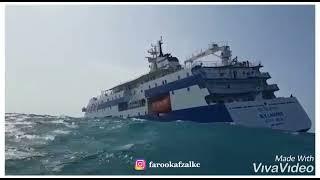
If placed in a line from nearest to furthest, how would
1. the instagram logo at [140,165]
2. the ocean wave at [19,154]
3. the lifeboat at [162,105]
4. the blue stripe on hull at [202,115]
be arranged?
the instagram logo at [140,165], the ocean wave at [19,154], the blue stripe on hull at [202,115], the lifeboat at [162,105]

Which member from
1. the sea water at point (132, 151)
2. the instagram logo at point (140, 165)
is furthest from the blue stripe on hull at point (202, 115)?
the instagram logo at point (140, 165)

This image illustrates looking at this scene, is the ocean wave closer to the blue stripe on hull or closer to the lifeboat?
the blue stripe on hull

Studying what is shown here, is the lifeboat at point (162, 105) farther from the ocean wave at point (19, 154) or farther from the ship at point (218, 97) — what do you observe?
the ocean wave at point (19, 154)

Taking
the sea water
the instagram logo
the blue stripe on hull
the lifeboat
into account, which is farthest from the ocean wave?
the lifeboat

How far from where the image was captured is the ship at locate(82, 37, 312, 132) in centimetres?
1969

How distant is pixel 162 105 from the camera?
24156 mm

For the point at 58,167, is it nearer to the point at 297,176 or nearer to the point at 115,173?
the point at 115,173

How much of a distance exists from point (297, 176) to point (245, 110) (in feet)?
28.3

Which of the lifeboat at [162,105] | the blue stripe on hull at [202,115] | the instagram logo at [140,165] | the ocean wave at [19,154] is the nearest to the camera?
the instagram logo at [140,165]

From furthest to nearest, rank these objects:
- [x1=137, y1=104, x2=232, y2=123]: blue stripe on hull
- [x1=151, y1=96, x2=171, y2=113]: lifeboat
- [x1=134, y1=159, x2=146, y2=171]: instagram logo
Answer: [x1=151, y1=96, x2=171, y2=113]: lifeboat, [x1=137, y1=104, x2=232, y2=123]: blue stripe on hull, [x1=134, y1=159, x2=146, y2=171]: instagram logo

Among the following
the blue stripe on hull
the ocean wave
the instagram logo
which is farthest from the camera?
the blue stripe on hull

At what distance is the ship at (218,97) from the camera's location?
1969 centimetres
